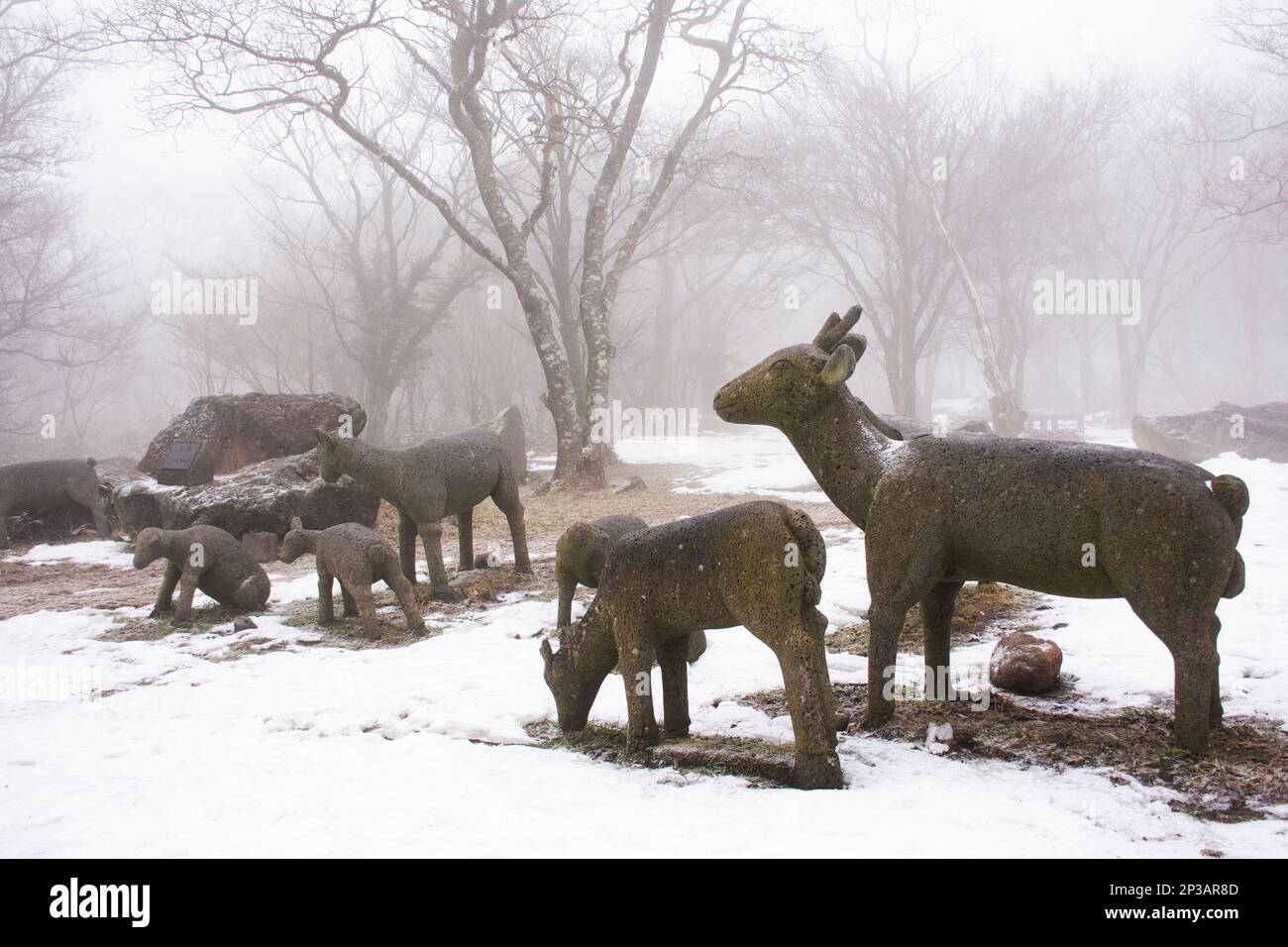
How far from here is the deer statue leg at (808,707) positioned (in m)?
3.26

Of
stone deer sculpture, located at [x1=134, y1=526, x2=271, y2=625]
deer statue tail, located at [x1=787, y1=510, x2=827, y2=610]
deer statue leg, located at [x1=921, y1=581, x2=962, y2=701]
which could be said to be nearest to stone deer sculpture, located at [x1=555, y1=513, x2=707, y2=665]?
deer statue leg, located at [x1=921, y1=581, x2=962, y2=701]

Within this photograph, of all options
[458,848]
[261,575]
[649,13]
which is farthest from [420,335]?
[458,848]

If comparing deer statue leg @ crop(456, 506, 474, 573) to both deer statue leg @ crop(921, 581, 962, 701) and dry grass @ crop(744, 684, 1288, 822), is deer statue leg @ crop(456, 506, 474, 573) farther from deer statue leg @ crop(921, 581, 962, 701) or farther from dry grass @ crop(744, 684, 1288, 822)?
deer statue leg @ crop(921, 581, 962, 701)

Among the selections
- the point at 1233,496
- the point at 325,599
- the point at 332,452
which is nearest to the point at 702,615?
the point at 1233,496

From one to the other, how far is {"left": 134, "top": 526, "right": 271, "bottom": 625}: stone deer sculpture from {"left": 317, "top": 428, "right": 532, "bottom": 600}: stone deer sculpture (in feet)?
3.48

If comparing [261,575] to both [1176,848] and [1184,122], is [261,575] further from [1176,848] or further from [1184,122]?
[1184,122]

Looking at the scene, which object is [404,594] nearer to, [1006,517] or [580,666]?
[580,666]

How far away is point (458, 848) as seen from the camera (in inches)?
110

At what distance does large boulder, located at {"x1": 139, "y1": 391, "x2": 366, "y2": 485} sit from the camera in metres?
11.5

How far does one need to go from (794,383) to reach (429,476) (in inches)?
166

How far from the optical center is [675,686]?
3998 mm

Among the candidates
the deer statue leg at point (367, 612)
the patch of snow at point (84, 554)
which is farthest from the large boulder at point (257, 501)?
the deer statue leg at point (367, 612)

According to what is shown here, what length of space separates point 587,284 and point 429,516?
27.7ft

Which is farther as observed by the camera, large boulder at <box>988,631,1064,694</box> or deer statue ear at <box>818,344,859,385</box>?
large boulder at <box>988,631,1064,694</box>
